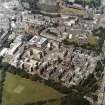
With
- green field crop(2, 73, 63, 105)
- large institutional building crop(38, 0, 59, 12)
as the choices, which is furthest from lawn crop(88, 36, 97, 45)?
green field crop(2, 73, 63, 105)

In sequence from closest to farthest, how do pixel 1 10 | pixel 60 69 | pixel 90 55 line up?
pixel 60 69, pixel 90 55, pixel 1 10

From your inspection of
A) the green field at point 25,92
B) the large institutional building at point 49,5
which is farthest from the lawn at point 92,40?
the green field at point 25,92

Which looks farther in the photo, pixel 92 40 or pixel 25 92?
pixel 92 40

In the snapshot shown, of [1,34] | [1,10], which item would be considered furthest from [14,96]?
[1,10]

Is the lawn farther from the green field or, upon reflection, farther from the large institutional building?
the green field

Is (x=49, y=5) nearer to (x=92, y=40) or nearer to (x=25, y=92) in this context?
(x=92, y=40)

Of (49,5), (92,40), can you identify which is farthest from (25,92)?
(49,5)

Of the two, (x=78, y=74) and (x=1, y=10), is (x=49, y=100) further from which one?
(x=1, y=10)

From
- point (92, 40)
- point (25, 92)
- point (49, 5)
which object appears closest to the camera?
point (25, 92)

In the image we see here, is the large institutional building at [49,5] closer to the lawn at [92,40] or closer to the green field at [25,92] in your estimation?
the lawn at [92,40]
